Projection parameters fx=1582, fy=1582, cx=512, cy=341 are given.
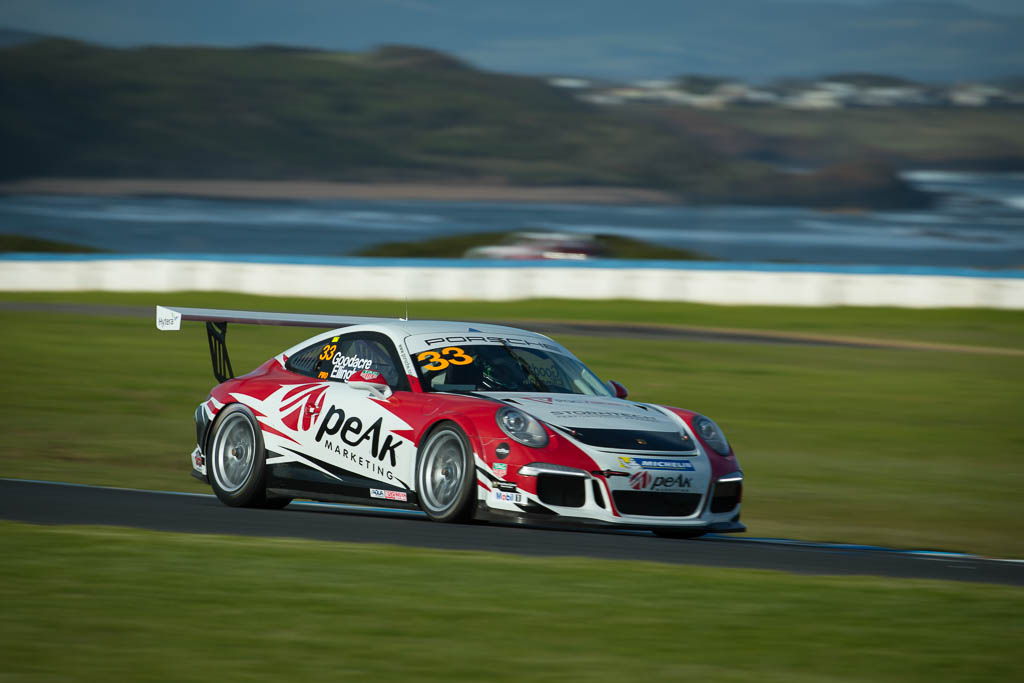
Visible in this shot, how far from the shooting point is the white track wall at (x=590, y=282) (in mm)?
30891

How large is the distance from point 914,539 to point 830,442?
5259 mm

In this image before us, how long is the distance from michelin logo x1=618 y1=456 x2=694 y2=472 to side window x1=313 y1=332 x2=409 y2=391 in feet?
5.03

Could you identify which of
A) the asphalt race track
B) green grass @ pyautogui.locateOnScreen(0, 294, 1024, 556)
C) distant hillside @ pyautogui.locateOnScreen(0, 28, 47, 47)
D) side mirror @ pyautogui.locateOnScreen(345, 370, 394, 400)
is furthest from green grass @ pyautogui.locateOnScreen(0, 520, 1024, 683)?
distant hillside @ pyautogui.locateOnScreen(0, 28, 47, 47)

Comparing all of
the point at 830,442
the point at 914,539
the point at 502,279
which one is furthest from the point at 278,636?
the point at 502,279

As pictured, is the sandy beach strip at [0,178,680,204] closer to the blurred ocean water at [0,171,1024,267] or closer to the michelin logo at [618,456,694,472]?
the blurred ocean water at [0,171,1024,267]

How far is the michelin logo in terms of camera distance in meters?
8.78

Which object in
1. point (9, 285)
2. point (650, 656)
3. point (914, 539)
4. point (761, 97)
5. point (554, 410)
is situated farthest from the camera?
point (761, 97)

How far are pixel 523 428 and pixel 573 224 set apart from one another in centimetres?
7684

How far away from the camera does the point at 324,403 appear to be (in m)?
9.84

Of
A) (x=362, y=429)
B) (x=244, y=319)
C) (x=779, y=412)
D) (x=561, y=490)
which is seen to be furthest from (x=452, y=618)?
(x=779, y=412)

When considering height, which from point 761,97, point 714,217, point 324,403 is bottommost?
point 324,403

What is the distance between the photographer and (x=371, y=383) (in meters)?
9.59

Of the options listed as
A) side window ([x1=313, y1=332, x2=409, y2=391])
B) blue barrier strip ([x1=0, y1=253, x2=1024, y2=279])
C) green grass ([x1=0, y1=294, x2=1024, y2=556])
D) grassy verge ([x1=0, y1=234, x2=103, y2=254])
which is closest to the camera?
side window ([x1=313, y1=332, x2=409, y2=391])

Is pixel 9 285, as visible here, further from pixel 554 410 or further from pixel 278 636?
pixel 278 636
